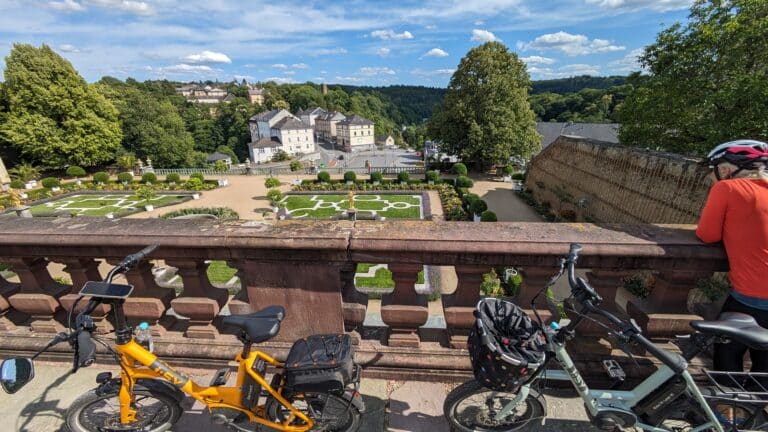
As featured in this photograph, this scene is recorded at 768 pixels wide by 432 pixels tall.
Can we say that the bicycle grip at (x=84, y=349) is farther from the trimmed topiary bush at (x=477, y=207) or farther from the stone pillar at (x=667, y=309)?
the trimmed topiary bush at (x=477, y=207)

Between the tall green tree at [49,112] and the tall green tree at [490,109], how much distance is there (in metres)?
36.1

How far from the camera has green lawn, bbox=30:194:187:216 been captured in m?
22.3

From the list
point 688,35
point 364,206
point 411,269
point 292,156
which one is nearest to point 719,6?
point 688,35

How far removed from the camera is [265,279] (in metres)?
2.41

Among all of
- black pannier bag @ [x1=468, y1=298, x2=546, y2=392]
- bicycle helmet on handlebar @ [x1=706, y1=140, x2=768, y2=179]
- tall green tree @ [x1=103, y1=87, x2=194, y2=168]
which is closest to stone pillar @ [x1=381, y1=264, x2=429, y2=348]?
black pannier bag @ [x1=468, y1=298, x2=546, y2=392]

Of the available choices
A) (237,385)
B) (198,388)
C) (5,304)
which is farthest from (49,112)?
(237,385)

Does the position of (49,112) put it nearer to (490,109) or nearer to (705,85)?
(490,109)

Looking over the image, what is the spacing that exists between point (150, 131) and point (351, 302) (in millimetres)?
52538

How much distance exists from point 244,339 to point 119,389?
3.35 feet

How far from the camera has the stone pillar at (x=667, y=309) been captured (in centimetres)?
228

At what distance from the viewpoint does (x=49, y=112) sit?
32625 mm

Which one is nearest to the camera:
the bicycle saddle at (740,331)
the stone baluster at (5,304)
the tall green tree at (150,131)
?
the bicycle saddle at (740,331)

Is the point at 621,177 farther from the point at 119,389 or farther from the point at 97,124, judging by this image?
the point at 97,124

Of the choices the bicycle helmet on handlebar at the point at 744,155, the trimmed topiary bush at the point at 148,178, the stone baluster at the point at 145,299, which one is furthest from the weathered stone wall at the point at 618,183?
the trimmed topiary bush at the point at 148,178
